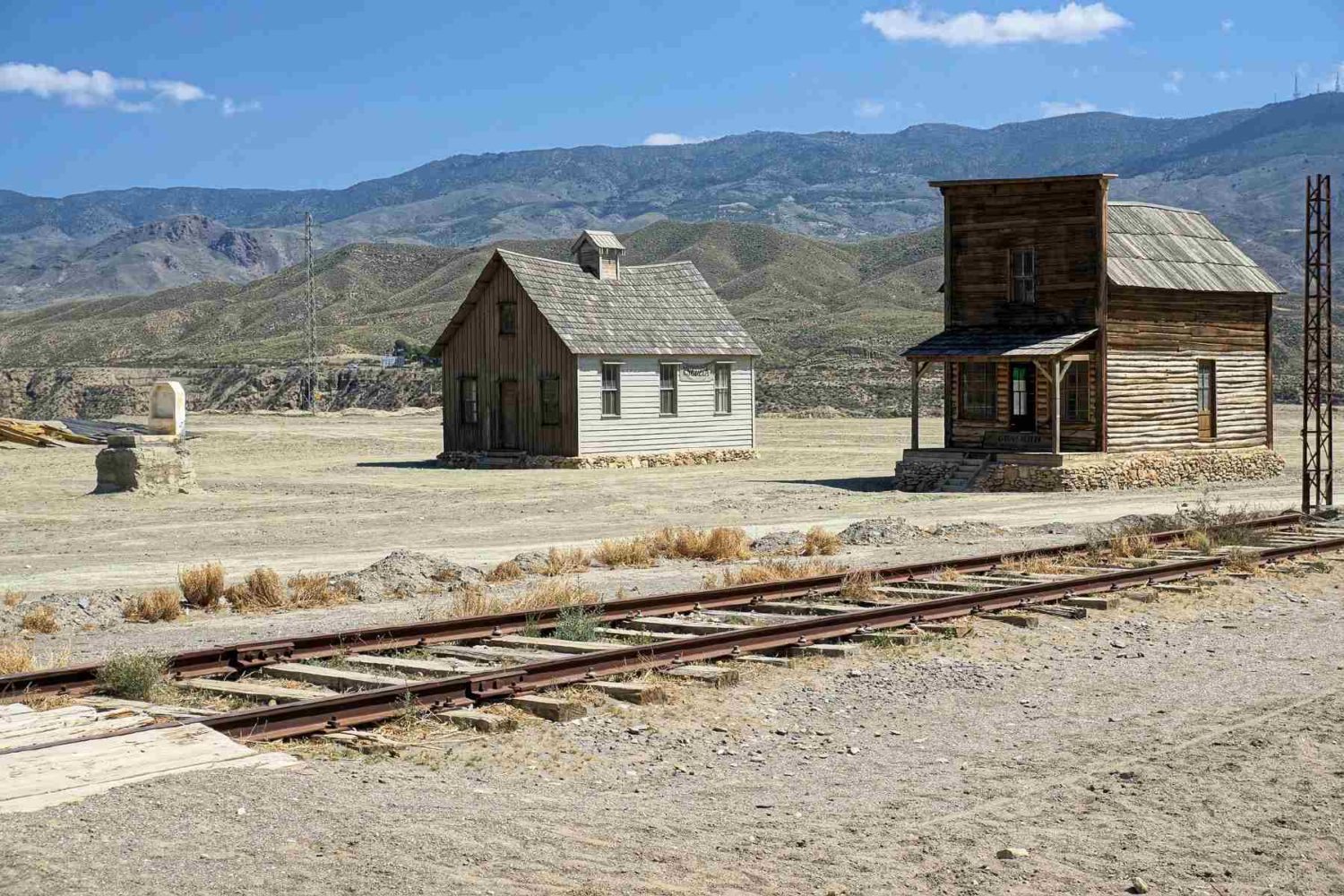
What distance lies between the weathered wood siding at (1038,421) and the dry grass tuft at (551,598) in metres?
18.1

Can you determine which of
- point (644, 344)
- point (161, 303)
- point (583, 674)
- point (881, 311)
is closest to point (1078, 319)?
point (644, 344)

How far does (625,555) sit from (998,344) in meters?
14.9

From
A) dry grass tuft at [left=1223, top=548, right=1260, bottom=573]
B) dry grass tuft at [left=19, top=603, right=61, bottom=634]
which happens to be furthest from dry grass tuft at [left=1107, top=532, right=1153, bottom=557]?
dry grass tuft at [left=19, top=603, right=61, bottom=634]

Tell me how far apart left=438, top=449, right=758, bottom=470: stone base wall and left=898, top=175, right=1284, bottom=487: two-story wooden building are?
9.17m

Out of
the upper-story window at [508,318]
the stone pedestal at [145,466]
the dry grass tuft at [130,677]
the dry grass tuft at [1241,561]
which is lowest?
the dry grass tuft at [1241,561]

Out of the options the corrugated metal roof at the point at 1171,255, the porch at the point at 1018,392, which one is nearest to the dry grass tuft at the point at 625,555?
the porch at the point at 1018,392

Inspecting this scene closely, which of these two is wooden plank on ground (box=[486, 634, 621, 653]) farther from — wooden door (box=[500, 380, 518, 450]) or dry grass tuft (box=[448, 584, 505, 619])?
wooden door (box=[500, 380, 518, 450])

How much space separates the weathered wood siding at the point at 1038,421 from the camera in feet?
108

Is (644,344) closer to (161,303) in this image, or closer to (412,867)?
(412,867)

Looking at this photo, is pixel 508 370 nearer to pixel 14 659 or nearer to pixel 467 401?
pixel 467 401

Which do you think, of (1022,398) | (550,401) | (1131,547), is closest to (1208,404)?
(1022,398)

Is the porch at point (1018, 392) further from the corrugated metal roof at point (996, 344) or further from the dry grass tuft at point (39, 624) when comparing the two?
the dry grass tuft at point (39, 624)

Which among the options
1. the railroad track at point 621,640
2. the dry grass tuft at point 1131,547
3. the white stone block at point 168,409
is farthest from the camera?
the white stone block at point 168,409

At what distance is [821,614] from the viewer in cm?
1455
